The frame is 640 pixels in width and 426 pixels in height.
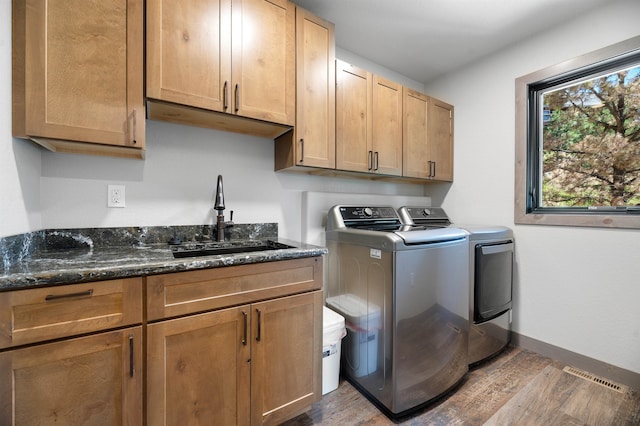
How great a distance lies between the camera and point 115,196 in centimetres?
149

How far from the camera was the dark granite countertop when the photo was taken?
882 millimetres

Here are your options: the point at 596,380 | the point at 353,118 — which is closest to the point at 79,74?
the point at 353,118

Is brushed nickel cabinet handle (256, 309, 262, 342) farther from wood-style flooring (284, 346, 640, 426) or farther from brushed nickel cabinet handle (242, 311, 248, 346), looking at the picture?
wood-style flooring (284, 346, 640, 426)

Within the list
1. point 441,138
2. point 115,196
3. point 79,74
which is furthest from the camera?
point 441,138

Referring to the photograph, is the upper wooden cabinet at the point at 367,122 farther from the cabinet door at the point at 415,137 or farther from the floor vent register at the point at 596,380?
the floor vent register at the point at 596,380

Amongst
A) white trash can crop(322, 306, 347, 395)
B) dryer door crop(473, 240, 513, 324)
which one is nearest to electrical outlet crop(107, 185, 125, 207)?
white trash can crop(322, 306, 347, 395)

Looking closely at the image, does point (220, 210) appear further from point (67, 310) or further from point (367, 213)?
point (367, 213)

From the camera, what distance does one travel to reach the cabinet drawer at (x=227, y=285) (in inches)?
41.6

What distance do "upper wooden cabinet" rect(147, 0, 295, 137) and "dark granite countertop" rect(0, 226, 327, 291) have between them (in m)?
0.73

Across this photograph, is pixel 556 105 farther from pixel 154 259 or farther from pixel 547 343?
pixel 154 259

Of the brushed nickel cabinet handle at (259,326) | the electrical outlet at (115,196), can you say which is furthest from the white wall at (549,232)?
the electrical outlet at (115,196)

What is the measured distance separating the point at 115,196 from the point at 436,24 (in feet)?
8.11

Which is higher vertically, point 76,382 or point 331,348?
point 76,382

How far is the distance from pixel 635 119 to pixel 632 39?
51 cm
